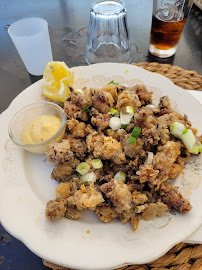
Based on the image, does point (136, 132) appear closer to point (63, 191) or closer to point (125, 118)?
point (125, 118)

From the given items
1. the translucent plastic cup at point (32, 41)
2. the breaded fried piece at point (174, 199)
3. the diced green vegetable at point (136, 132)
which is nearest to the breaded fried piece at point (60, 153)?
the diced green vegetable at point (136, 132)

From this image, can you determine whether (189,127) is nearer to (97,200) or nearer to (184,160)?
(184,160)

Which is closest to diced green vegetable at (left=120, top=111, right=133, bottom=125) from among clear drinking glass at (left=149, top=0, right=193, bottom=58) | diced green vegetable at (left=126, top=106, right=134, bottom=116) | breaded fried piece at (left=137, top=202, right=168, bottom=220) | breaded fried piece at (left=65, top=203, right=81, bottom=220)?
diced green vegetable at (left=126, top=106, right=134, bottom=116)

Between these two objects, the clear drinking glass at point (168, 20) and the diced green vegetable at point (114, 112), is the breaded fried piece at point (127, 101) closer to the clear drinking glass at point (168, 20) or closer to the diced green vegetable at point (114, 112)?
the diced green vegetable at point (114, 112)

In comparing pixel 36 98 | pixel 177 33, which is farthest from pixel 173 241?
pixel 177 33

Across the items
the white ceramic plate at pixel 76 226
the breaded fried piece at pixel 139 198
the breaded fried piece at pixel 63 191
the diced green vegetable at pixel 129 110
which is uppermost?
the diced green vegetable at pixel 129 110

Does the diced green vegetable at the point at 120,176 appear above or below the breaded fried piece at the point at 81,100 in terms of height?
→ below

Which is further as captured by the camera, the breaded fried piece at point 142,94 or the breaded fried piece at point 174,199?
the breaded fried piece at point 142,94
